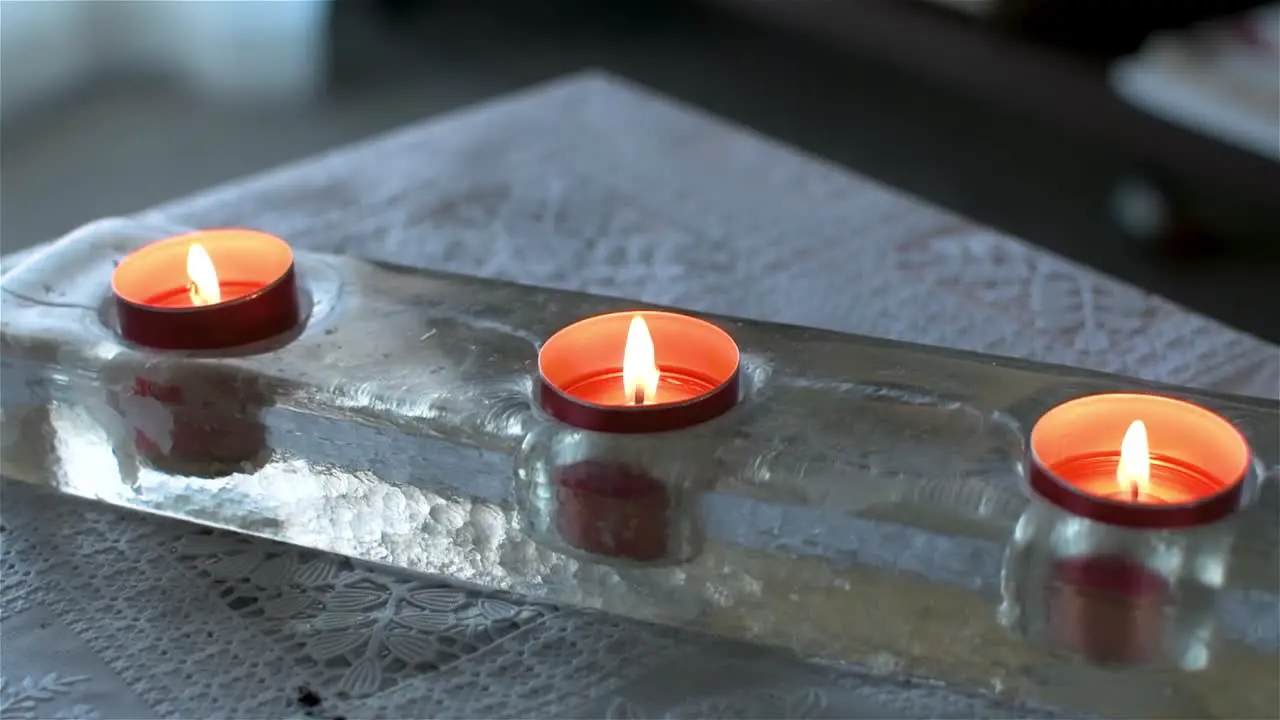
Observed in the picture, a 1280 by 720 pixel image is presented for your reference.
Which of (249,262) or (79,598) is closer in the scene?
(79,598)

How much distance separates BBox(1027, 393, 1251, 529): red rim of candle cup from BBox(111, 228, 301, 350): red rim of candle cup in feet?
1.16

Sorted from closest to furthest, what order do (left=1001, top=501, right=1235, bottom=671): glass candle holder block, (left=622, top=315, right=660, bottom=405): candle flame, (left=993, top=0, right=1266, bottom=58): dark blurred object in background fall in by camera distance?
(left=1001, top=501, right=1235, bottom=671): glass candle holder block, (left=622, top=315, right=660, bottom=405): candle flame, (left=993, top=0, right=1266, bottom=58): dark blurred object in background

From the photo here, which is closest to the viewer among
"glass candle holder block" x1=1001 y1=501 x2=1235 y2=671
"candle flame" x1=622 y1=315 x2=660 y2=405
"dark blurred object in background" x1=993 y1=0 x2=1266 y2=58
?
"glass candle holder block" x1=1001 y1=501 x2=1235 y2=671

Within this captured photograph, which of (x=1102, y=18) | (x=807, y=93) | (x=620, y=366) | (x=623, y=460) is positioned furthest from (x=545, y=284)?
(x=807, y=93)

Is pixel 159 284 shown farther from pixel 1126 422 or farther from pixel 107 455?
pixel 1126 422

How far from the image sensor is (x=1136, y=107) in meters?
1.86

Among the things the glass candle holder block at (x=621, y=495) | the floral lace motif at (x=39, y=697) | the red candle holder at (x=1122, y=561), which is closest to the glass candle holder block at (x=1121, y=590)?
the red candle holder at (x=1122, y=561)

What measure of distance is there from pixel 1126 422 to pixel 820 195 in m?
0.43

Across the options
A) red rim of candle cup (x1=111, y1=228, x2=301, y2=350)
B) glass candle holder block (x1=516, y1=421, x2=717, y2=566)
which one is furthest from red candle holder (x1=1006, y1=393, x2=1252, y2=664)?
red rim of candle cup (x1=111, y1=228, x2=301, y2=350)

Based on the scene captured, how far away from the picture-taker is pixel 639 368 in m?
0.64

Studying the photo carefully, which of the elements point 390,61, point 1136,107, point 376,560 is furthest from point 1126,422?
point 390,61

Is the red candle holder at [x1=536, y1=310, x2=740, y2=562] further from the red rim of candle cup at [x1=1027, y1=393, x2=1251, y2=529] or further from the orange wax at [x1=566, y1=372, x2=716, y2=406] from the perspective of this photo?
the red rim of candle cup at [x1=1027, y1=393, x2=1251, y2=529]

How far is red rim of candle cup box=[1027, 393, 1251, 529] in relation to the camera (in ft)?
1.77

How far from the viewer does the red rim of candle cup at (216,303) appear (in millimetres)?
667
